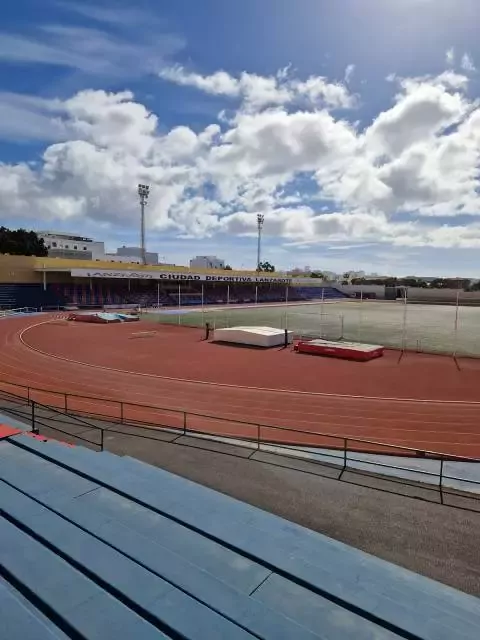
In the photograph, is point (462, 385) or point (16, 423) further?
point (462, 385)

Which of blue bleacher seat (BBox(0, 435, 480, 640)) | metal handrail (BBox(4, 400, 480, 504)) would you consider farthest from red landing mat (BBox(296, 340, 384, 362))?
blue bleacher seat (BBox(0, 435, 480, 640))

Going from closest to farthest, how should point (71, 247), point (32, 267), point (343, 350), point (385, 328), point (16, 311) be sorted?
point (343, 350) → point (385, 328) → point (16, 311) → point (32, 267) → point (71, 247)

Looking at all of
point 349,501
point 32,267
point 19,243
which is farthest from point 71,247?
point 349,501

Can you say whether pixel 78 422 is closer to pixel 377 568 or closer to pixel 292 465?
pixel 292 465

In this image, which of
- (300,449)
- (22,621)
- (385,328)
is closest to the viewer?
(22,621)

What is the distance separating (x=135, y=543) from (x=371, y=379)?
22.3 meters

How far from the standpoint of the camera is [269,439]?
53.5ft

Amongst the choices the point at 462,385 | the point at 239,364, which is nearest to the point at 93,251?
the point at 239,364

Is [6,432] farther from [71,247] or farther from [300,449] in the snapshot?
[71,247]

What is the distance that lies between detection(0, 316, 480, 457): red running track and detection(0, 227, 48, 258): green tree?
62078 mm

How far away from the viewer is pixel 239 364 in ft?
102

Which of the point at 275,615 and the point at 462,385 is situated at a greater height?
the point at 275,615

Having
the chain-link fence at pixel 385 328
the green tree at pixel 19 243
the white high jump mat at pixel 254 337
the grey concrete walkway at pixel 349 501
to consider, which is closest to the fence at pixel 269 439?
the grey concrete walkway at pixel 349 501

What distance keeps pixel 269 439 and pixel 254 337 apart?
22200 mm
